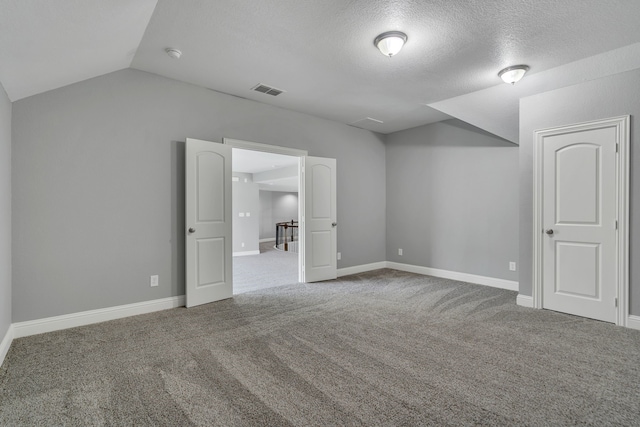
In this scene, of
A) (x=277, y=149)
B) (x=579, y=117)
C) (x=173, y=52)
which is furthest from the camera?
(x=277, y=149)

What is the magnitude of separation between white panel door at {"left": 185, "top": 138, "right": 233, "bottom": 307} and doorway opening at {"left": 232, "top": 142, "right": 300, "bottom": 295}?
0.64m

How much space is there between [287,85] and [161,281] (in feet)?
9.14

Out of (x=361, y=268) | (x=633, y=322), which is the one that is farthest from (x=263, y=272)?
(x=633, y=322)

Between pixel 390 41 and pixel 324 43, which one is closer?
pixel 390 41

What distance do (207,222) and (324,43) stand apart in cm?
243

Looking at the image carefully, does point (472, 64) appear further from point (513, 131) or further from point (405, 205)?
point (405, 205)

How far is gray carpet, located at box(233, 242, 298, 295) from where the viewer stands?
490cm

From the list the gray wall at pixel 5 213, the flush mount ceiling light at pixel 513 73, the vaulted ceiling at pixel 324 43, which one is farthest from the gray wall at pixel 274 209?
the flush mount ceiling light at pixel 513 73

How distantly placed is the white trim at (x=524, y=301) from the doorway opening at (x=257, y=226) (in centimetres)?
310

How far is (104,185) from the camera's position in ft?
10.8

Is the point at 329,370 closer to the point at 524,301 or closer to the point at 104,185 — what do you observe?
the point at 524,301

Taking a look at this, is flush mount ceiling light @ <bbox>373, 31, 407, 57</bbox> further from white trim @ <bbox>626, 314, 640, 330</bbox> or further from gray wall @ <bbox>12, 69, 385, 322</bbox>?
white trim @ <bbox>626, 314, 640, 330</bbox>

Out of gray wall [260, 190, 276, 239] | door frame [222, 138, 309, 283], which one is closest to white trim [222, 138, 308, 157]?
door frame [222, 138, 309, 283]

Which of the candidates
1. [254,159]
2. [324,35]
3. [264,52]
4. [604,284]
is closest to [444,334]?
[604,284]
